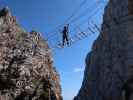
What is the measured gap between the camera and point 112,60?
309 ft

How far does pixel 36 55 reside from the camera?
87.8 meters

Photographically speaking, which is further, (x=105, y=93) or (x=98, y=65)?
(x=98, y=65)

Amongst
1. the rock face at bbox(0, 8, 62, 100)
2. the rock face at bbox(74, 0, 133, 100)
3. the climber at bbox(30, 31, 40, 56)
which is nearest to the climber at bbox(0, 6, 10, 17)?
the rock face at bbox(0, 8, 62, 100)

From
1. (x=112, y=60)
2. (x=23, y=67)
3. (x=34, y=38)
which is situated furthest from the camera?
(x=34, y=38)

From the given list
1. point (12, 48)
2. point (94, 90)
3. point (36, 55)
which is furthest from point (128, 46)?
point (12, 48)

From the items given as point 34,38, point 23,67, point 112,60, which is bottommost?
point 23,67

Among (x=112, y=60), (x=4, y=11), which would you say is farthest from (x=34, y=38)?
(x=112, y=60)

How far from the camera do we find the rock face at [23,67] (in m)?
75.0

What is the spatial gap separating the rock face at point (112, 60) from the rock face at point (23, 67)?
14.3 m

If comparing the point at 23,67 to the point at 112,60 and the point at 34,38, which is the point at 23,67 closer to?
the point at 34,38

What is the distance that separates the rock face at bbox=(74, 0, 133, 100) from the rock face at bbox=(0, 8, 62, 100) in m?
14.3

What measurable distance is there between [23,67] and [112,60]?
99.7ft

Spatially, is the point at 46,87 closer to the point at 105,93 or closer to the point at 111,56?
the point at 105,93

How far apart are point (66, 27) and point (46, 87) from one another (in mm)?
34737
